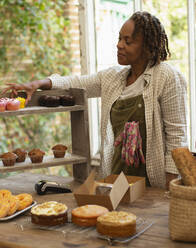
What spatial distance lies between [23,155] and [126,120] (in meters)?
0.57

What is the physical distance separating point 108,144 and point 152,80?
0.45 meters

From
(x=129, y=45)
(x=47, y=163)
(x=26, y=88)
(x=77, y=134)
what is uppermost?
(x=129, y=45)

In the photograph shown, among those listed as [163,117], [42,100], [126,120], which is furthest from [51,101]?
[163,117]

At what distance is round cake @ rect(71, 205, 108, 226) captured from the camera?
1.67 meters

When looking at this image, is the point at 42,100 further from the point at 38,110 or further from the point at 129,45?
the point at 129,45

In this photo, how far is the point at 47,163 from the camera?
7.66ft

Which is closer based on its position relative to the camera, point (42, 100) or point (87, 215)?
point (87, 215)

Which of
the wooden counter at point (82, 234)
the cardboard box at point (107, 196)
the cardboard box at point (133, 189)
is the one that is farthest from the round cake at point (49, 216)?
the cardboard box at point (133, 189)

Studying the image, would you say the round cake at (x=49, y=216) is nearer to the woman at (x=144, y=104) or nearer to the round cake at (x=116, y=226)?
the round cake at (x=116, y=226)

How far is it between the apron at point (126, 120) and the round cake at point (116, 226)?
830 millimetres

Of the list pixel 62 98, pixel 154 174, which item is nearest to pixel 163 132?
pixel 154 174

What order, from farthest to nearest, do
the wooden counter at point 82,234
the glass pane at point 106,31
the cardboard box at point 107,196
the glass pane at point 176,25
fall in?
1. the glass pane at point 106,31
2. the glass pane at point 176,25
3. the cardboard box at point 107,196
4. the wooden counter at point 82,234

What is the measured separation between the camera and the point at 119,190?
73.7 inches

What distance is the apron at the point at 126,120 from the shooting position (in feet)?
7.66
